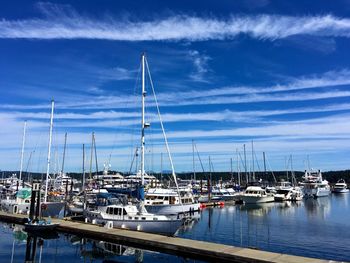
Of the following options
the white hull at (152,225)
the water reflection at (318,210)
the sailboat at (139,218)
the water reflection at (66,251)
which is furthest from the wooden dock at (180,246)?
the water reflection at (318,210)

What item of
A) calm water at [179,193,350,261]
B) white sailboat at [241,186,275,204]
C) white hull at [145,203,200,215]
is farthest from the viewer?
white sailboat at [241,186,275,204]

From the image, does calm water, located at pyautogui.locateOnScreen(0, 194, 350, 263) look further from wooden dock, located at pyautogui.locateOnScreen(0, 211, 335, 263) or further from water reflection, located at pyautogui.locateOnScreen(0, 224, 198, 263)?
wooden dock, located at pyautogui.locateOnScreen(0, 211, 335, 263)

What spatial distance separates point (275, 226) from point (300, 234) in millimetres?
7088

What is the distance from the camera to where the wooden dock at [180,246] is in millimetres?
23641

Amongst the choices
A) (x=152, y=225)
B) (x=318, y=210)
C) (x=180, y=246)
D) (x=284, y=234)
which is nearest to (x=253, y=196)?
(x=318, y=210)

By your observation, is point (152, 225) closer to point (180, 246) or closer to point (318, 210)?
point (180, 246)

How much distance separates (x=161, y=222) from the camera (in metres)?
37.6

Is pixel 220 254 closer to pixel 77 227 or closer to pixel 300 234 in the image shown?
pixel 77 227

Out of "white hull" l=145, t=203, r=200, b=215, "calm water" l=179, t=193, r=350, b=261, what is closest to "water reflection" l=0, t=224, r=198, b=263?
"calm water" l=179, t=193, r=350, b=261

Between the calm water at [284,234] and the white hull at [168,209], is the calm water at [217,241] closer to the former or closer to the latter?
the calm water at [284,234]

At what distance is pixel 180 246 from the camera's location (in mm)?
27453

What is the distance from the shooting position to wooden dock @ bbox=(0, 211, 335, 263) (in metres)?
23.6

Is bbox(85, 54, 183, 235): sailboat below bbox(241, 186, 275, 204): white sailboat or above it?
below

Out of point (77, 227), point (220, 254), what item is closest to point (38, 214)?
point (77, 227)
